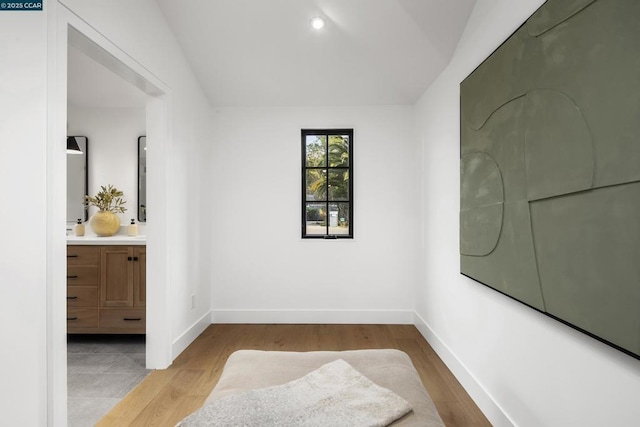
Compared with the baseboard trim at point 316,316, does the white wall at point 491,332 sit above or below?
above

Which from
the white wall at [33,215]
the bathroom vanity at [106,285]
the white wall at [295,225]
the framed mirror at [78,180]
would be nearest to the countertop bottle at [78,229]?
the framed mirror at [78,180]

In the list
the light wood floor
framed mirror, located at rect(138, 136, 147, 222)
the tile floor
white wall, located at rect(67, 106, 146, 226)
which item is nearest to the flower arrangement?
white wall, located at rect(67, 106, 146, 226)

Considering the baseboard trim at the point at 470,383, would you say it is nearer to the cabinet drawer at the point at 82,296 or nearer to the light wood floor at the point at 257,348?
the light wood floor at the point at 257,348

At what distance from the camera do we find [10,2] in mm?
1651

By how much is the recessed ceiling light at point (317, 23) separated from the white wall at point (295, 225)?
1.14m

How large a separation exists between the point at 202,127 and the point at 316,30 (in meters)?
1.54

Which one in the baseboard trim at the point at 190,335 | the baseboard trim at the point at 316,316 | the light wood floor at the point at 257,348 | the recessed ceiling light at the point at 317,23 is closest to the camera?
the light wood floor at the point at 257,348

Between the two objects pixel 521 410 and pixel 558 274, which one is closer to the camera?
pixel 558 274

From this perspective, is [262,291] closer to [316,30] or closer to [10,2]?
[316,30]

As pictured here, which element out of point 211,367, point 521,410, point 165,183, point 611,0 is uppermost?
point 611,0

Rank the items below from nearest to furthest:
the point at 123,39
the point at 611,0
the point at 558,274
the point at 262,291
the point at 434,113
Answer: the point at 611,0, the point at 558,274, the point at 123,39, the point at 434,113, the point at 262,291

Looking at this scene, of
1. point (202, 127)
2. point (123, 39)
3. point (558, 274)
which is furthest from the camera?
point (202, 127)

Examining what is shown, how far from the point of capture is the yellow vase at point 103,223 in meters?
3.80

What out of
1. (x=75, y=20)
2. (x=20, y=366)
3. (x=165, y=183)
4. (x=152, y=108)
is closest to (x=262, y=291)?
(x=165, y=183)
